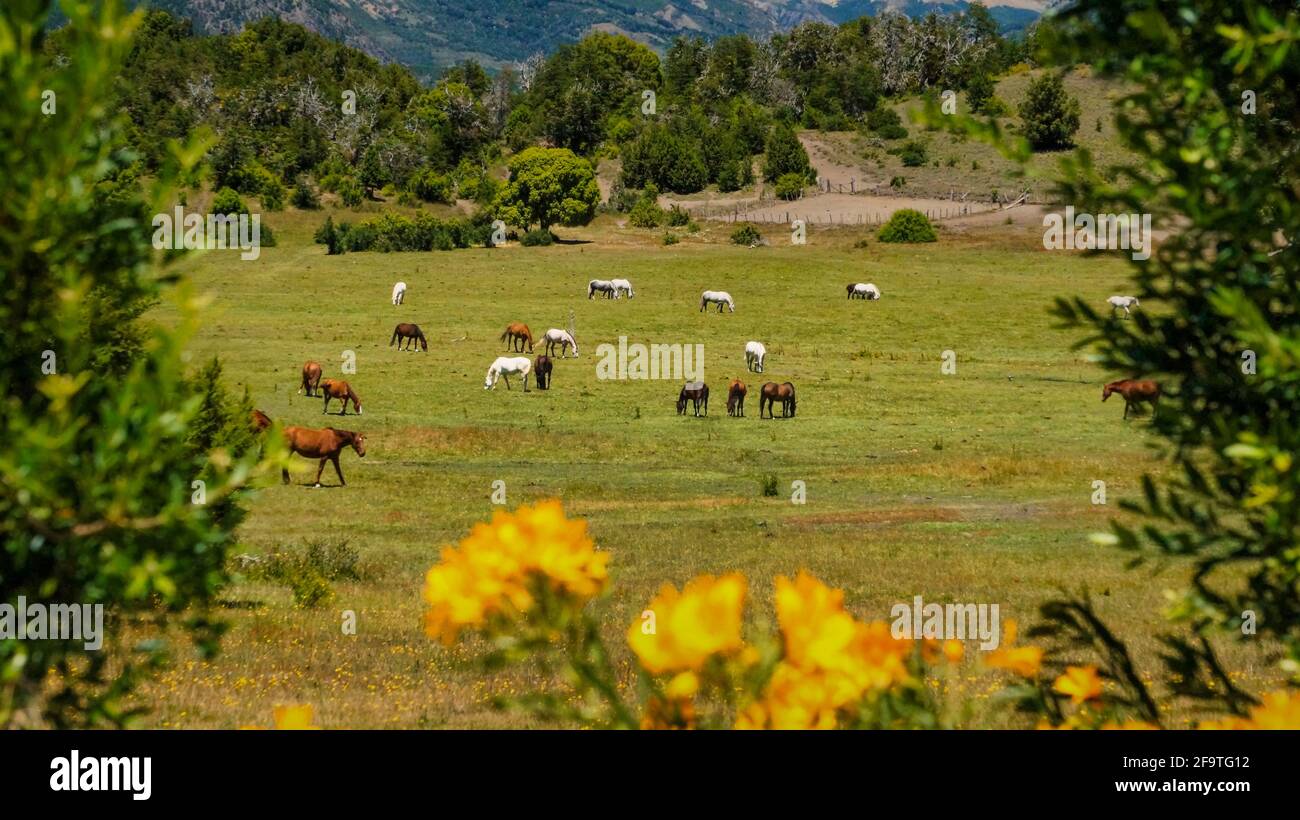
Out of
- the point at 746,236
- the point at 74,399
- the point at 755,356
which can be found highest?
the point at 746,236

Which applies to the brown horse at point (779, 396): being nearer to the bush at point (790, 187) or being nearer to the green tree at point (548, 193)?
the green tree at point (548, 193)

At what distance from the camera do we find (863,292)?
6994cm

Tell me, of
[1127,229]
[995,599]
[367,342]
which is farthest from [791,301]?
[1127,229]

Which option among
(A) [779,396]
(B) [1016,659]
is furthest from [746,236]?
(B) [1016,659]

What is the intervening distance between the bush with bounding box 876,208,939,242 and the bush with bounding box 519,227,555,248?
71.3ft

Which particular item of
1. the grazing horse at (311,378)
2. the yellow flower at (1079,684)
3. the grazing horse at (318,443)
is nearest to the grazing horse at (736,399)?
the grazing horse at (311,378)

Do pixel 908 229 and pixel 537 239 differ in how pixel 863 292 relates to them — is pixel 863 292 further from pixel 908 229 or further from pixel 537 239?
pixel 537 239

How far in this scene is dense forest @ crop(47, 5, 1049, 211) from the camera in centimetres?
10994

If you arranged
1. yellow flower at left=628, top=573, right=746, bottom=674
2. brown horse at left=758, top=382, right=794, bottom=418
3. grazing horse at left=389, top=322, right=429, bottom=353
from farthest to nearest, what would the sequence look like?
grazing horse at left=389, top=322, right=429, bottom=353
brown horse at left=758, top=382, right=794, bottom=418
yellow flower at left=628, top=573, right=746, bottom=674

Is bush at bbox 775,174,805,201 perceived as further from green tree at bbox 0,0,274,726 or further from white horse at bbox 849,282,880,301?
green tree at bbox 0,0,274,726

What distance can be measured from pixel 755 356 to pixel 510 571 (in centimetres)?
4769

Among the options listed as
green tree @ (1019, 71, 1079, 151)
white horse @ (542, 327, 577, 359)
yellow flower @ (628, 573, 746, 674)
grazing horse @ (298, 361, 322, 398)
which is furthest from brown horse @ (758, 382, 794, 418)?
green tree @ (1019, 71, 1079, 151)

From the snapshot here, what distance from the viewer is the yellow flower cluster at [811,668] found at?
3402mm
